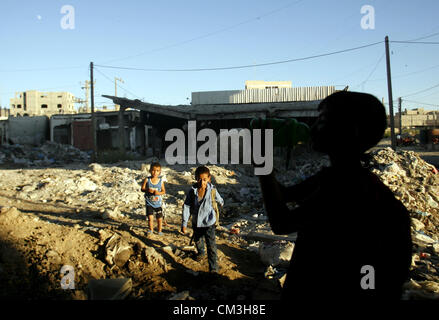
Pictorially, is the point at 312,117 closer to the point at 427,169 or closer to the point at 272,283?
the point at 427,169

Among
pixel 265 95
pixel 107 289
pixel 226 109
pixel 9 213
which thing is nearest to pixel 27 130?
pixel 265 95

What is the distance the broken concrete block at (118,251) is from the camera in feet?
12.4

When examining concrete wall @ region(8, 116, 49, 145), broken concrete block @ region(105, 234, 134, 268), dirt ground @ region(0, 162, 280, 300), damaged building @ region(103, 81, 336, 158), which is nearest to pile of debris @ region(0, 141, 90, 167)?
concrete wall @ region(8, 116, 49, 145)

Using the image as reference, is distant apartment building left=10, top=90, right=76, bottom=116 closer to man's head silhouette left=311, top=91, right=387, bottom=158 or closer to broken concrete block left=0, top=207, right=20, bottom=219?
broken concrete block left=0, top=207, right=20, bottom=219

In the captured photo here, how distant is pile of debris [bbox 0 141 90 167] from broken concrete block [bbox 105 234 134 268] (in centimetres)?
1675

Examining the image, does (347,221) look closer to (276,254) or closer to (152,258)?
(152,258)

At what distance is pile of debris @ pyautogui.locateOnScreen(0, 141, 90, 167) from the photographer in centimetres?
1892

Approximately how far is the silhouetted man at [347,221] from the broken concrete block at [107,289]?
213 centimetres

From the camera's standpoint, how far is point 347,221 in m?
1.08

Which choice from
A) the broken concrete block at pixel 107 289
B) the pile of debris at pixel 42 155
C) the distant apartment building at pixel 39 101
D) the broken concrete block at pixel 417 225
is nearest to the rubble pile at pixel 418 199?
the broken concrete block at pixel 417 225

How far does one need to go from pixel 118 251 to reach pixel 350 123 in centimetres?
346
